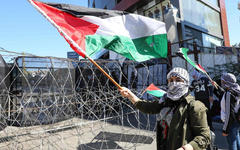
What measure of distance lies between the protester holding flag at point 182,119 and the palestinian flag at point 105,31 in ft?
3.65

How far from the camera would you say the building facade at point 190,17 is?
12102 millimetres

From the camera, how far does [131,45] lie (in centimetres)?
254

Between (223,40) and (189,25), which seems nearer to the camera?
(189,25)

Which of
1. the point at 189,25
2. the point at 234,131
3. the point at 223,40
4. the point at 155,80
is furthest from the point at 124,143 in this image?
the point at 223,40

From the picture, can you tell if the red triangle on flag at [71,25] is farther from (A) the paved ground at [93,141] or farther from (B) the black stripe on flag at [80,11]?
A: (A) the paved ground at [93,141]

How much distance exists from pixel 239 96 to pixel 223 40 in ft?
64.3

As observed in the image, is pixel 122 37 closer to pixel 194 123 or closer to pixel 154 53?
pixel 154 53

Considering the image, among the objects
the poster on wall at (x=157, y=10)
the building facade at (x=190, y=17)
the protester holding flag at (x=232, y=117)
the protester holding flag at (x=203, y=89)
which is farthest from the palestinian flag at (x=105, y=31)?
the poster on wall at (x=157, y=10)

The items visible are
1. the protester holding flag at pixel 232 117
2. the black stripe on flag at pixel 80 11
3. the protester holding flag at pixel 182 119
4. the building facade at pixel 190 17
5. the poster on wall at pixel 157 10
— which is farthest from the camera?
the poster on wall at pixel 157 10

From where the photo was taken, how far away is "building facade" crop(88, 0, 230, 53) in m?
12.1

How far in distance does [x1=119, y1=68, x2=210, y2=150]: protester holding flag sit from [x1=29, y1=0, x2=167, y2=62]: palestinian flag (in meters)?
1.11

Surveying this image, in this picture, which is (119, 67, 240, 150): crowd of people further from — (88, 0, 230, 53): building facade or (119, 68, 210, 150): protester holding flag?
(88, 0, 230, 53): building facade

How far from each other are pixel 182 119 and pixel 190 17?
15.1 m

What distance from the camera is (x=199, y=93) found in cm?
430
